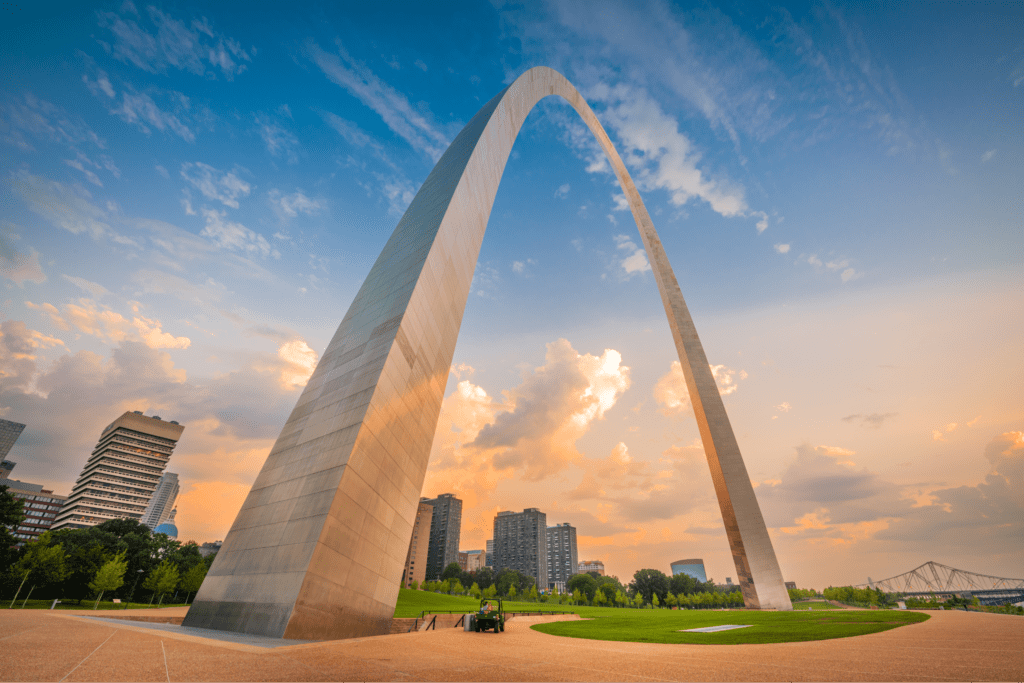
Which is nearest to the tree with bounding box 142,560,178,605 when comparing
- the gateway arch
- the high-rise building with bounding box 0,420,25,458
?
the gateway arch

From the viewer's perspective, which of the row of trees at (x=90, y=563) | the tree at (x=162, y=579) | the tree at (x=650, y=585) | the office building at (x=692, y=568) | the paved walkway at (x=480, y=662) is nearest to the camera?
the paved walkway at (x=480, y=662)

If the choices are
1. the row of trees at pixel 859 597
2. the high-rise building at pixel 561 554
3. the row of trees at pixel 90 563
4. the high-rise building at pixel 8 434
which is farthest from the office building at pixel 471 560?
the high-rise building at pixel 8 434

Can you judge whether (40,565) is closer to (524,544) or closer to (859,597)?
(859,597)

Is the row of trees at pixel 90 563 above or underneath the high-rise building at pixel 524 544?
underneath

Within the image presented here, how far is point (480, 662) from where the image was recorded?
720cm

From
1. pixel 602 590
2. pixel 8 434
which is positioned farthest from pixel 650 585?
pixel 8 434

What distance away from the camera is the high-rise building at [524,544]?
446 ft

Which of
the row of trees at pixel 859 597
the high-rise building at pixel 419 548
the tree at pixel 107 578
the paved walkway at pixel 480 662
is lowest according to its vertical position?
the paved walkway at pixel 480 662

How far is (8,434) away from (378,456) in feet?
922

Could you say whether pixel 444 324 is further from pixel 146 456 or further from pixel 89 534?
pixel 146 456

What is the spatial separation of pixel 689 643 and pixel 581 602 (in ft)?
287

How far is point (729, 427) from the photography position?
26.7 metres

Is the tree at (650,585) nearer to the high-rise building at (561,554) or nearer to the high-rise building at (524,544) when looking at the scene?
the high-rise building at (524,544)

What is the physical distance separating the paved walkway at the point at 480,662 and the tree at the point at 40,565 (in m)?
39.3
